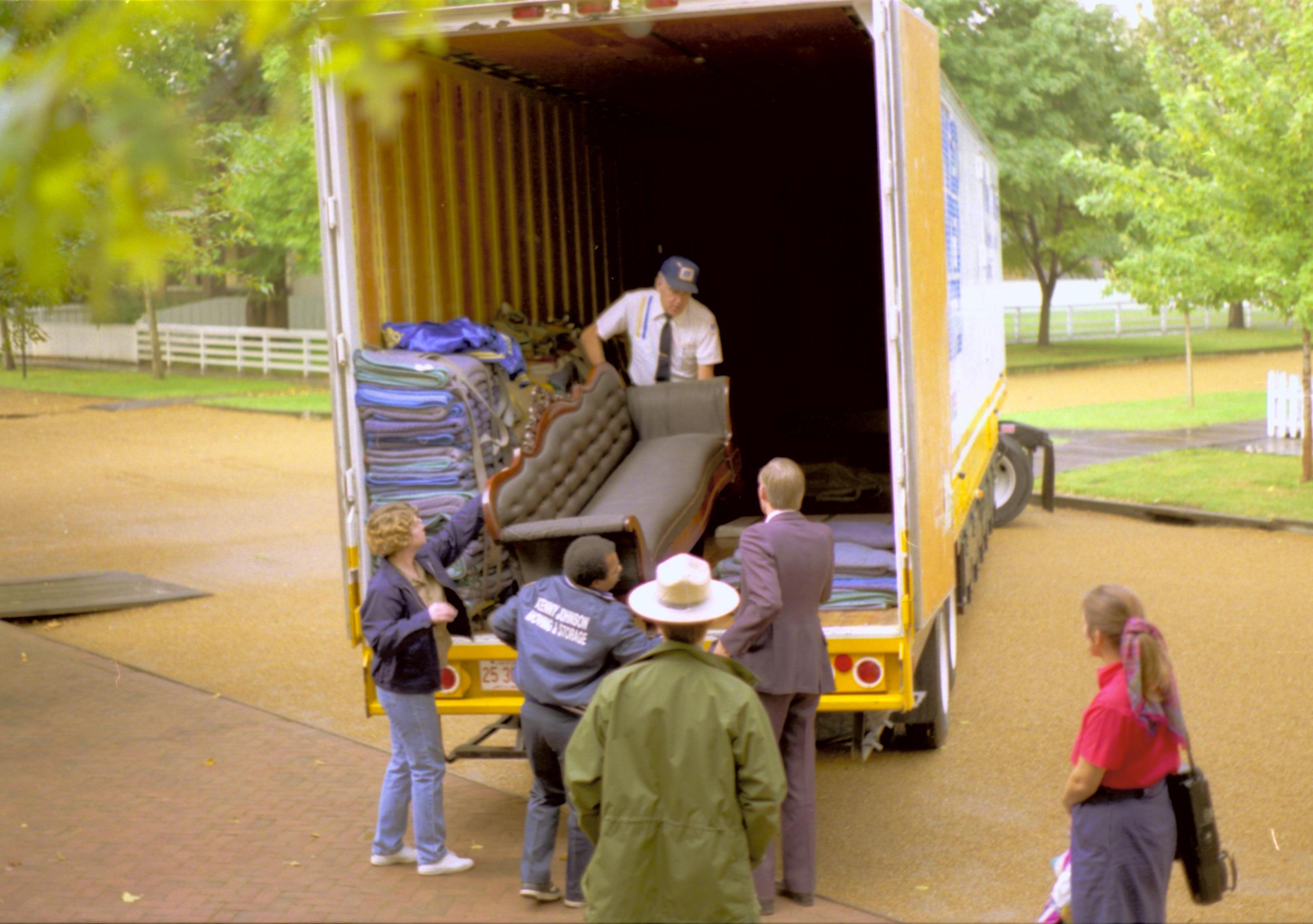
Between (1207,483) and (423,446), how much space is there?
12.3m

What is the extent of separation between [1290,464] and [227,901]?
15.2 metres

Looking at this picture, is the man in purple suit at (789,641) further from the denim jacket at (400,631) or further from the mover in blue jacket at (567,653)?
the denim jacket at (400,631)

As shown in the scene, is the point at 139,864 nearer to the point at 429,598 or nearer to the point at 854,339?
the point at 429,598

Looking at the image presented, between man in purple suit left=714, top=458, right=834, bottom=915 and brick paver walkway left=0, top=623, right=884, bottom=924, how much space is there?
0.22m

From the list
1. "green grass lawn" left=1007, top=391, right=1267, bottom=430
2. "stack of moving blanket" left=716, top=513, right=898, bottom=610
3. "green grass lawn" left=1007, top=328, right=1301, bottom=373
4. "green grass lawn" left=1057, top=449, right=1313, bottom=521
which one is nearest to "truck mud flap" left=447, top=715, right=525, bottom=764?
"stack of moving blanket" left=716, top=513, right=898, bottom=610

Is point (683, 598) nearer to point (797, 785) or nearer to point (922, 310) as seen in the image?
point (797, 785)

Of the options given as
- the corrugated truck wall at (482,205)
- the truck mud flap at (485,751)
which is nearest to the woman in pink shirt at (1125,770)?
the truck mud flap at (485,751)

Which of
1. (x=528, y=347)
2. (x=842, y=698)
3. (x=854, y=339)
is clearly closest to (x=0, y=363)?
(x=854, y=339)

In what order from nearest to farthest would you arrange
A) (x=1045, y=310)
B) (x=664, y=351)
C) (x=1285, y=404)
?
(x=664, y=351) → (x=1285, y=404) → (x=1045, y=310)

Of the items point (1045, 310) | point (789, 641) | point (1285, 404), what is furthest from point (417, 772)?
point (1045, 310)

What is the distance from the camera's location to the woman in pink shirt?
170 inches

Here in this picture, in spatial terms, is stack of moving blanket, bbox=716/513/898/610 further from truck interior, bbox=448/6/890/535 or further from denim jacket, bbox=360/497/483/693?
truck interior, bbox=448/6/890/535

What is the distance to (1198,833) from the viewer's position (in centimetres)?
445

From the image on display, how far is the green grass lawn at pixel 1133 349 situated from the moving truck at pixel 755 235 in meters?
20.0
